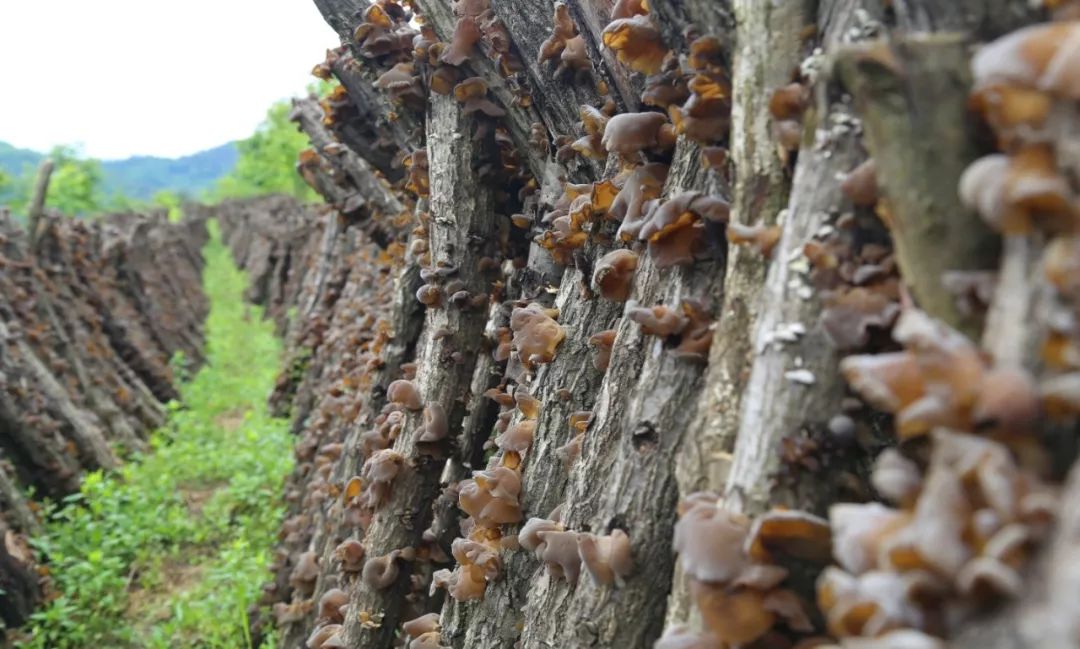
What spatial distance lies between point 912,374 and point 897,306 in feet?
0.80

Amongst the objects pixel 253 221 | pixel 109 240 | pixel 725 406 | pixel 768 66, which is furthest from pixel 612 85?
pixel 253 221

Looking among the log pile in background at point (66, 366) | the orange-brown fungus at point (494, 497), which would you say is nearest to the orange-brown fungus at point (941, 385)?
the orange-brown fungus at point (494, 497)

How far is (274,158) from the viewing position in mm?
43562

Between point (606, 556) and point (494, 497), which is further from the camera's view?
point (494, 497)

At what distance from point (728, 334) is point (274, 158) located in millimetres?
45356

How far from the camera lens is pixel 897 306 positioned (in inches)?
48.8

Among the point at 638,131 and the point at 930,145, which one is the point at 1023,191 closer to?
the point at 930,145

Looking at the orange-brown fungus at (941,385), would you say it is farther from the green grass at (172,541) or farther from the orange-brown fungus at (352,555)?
the green grass at (172,541)

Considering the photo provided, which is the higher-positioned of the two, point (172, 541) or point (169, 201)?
point (169, 201)

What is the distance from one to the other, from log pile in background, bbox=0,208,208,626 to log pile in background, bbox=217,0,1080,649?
3175mm

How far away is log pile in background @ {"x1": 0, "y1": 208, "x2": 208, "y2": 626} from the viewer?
5590mm

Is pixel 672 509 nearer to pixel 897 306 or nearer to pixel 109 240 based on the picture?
pixel 897 306

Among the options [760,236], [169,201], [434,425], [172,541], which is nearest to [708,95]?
[760,236]

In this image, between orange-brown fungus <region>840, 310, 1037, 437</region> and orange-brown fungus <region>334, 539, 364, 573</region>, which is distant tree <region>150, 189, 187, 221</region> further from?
orange-brown fungus <region>840, 310, 1037, 437</region>
